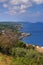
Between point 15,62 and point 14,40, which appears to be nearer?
point 15,62

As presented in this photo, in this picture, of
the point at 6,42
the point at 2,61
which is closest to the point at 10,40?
the point at 6,42

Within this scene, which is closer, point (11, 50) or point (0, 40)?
point (11, 50)

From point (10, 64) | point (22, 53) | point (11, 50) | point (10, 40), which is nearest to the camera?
point (10, 64)

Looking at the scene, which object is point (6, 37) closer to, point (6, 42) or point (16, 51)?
point (6, 42)

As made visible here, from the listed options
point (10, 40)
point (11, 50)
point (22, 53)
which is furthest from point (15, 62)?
point (10, 40)

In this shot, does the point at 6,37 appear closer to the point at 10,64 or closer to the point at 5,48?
the point at 5,48

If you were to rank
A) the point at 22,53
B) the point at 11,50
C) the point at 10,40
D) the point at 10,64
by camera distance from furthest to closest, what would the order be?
the point at 10,40
the point at 11,50
the point at 22,53
the point at 10,64

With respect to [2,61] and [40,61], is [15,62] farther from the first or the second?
[40,61]
